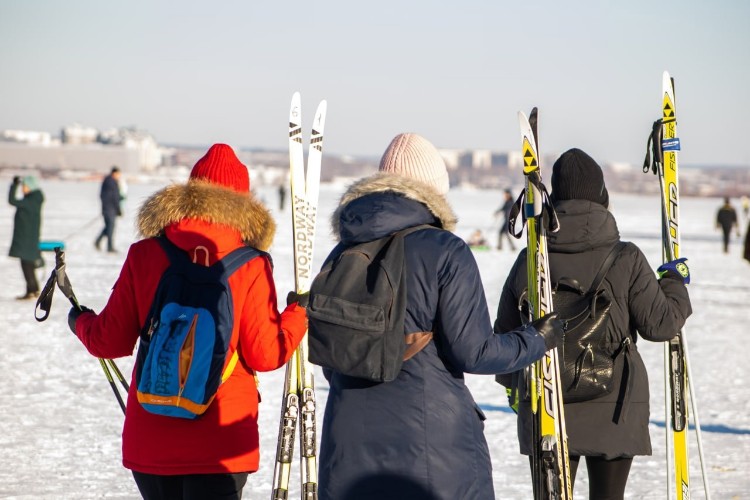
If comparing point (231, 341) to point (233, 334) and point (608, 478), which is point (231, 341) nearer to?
point (233, 334)

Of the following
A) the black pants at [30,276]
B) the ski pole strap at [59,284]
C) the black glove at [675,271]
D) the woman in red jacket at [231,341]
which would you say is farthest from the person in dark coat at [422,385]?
the black pants at [30,276]

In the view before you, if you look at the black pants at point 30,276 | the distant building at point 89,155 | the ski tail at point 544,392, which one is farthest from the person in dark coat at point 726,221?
the distant building at point 89,155

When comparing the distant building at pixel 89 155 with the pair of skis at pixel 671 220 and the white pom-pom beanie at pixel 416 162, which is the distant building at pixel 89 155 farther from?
the white pom-pom beanie at pixel 416 162

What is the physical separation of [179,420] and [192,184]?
0.61m

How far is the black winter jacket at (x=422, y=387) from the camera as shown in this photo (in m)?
2.45

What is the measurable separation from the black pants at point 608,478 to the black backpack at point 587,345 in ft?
0.72

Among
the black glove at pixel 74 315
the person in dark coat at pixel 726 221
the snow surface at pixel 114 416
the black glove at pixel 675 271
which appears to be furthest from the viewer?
the person in dark coat at pixel 726 221

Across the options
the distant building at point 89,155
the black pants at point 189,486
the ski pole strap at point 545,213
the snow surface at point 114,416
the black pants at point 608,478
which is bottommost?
the snow surface at point 114,416

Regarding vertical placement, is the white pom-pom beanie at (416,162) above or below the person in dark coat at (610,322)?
above

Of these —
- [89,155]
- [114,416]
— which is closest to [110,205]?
[114,416]

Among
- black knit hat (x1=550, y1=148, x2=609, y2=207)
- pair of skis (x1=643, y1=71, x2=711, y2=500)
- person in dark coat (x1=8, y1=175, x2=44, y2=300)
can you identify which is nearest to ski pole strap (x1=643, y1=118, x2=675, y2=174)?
pair of skis (x1=643, y1=71, x2=711, y2=500)

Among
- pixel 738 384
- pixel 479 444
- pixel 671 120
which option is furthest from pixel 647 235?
pixel 479 444

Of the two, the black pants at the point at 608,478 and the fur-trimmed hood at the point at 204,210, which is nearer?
the fur-trimmed hood at the point at 204,210

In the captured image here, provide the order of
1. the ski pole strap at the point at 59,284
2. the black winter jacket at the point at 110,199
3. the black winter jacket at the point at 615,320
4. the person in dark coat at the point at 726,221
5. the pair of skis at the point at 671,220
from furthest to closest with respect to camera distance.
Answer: the person in dark coat at the point at 726,221
the black winter jacket at the point at 110,199
the pair of skis at the point at 671,220
the black winter jacket at the point at 615,320
the ski pole strap at the point at 59,284
